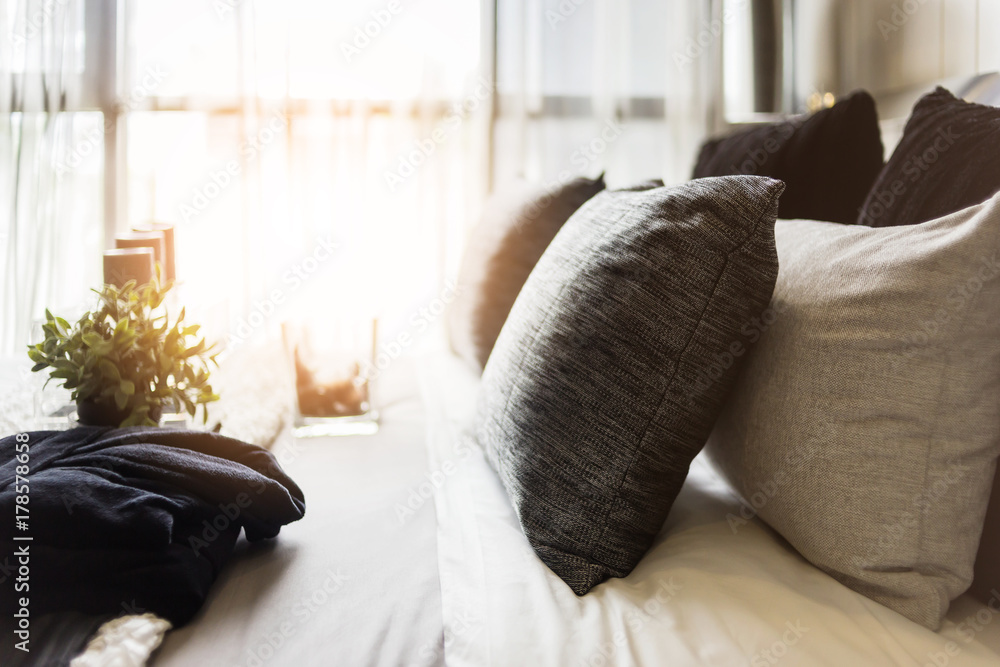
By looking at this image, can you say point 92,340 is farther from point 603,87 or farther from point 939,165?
point 603,87

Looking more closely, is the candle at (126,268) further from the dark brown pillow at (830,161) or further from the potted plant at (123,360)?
the dark brown pillow at (830,161)

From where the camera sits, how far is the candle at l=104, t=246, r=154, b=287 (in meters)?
1.13

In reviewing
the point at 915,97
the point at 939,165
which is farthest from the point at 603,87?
the point at 939,165

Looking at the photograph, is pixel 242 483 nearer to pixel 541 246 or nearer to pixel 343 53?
pixel 541 246

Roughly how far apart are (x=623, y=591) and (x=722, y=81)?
209 cm

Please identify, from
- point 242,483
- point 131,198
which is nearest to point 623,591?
point 242,483

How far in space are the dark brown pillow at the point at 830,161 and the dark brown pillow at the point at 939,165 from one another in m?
0.26

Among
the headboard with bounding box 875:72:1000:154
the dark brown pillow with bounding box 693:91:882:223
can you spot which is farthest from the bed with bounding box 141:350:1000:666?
the headboard with bounding box 875:72:1000:154

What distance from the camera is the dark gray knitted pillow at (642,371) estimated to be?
73cm

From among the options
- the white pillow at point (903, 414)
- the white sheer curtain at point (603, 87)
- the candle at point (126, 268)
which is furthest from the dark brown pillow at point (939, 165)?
the white sheer curtain at point (603, 87)

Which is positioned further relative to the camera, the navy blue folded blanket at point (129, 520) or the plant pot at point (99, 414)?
the plant pot at point (99, 414)

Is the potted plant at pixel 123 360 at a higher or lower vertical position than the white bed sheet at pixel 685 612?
higher

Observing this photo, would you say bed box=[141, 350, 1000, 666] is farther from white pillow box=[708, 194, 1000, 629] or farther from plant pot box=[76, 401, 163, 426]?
plant pot box=[76, 401, 163, 426]

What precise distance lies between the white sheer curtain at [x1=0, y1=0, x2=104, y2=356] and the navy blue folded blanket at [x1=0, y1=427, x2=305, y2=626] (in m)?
1.64
